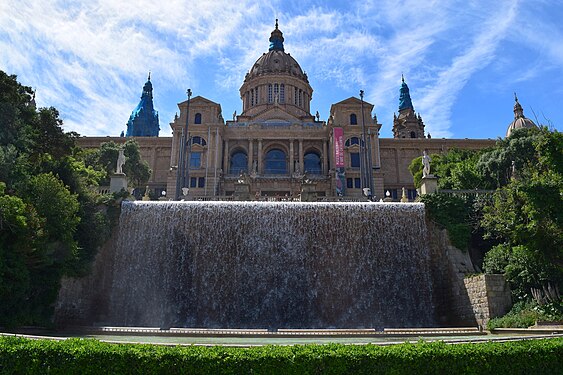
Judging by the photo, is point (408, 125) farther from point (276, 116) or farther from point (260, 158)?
point (260, 158)

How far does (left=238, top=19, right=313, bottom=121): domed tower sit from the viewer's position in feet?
194

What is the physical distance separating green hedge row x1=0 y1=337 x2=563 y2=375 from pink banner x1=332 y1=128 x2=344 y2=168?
1463 inches

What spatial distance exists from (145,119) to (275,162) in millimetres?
53968

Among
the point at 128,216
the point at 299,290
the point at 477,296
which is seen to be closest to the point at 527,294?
the point at 477,296

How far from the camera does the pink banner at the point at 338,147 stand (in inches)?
1725

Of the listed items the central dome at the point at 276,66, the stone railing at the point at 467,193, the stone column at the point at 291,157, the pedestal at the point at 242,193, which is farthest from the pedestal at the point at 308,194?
the central dome at the point at 276,66

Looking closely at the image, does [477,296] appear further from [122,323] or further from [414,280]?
[122,323]

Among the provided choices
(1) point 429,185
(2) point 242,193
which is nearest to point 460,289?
(1) point 429,185

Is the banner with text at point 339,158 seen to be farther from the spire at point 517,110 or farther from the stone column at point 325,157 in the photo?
the spire at point 517,110

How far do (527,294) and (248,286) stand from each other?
10.1m

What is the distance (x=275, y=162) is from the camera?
50594 millimetres

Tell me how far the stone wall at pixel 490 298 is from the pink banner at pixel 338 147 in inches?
1122

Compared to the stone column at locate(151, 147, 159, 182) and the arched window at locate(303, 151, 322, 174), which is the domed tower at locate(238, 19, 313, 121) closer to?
the arched window at locate(303, 151, 322, 174)

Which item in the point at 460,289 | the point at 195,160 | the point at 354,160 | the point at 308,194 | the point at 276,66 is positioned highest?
the point at 276,66
